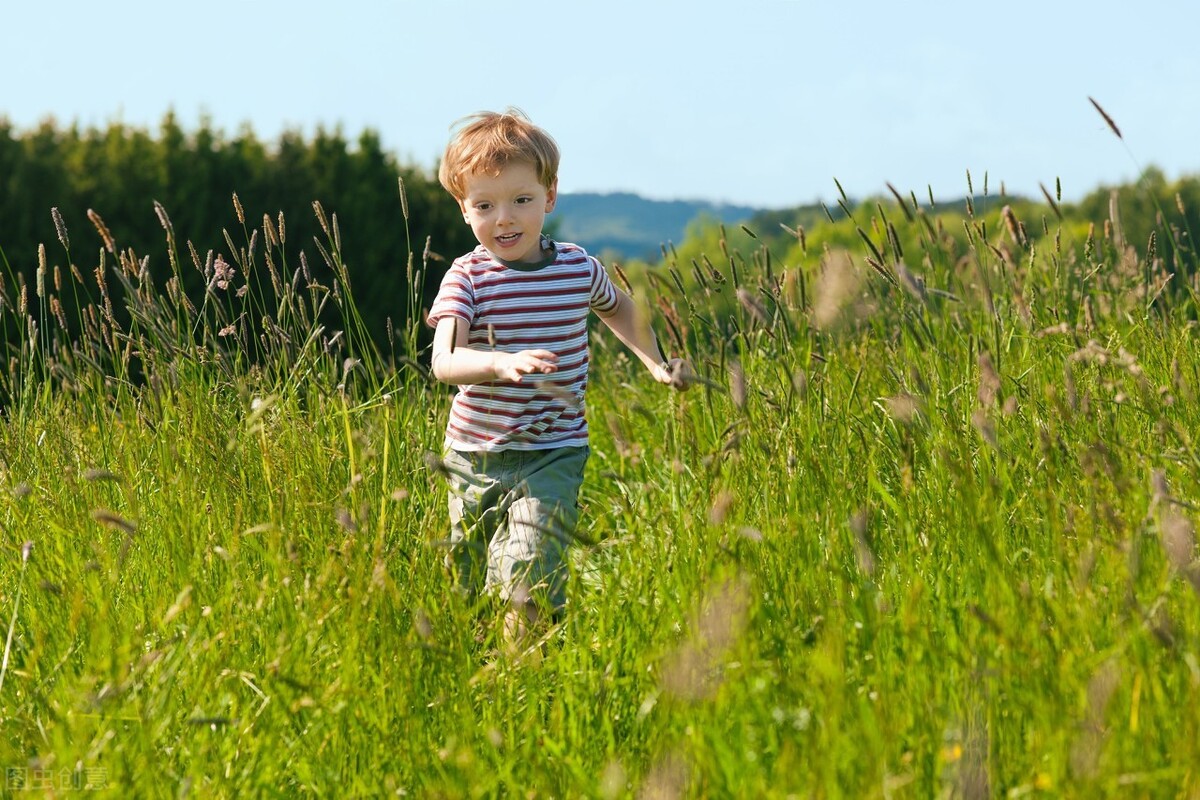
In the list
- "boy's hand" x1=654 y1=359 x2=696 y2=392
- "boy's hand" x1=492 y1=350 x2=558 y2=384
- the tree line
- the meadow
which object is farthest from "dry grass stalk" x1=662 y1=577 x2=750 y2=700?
the tree line

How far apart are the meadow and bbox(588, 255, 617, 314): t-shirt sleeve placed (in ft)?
0.84

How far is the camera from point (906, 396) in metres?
2.80

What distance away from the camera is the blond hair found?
130 inches

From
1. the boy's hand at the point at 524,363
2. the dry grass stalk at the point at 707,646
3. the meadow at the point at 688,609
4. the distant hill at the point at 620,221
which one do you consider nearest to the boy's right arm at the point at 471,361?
the boy's hand at the point at 524,363

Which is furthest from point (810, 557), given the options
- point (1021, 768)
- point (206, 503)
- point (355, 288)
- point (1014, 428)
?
point (355, 288)

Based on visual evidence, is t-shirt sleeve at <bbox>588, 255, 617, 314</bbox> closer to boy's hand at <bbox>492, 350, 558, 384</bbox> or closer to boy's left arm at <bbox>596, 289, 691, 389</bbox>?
boy's left arm at <bbox>596, 289, 691, 389</bbox>

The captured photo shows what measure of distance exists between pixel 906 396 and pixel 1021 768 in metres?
1.01

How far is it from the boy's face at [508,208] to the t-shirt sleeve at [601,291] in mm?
221

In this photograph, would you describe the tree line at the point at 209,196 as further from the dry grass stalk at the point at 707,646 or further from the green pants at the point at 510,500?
the dry grass stalk at the point at 707,646

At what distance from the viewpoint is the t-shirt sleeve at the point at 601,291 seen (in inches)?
141

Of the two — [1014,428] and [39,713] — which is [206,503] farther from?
[1014,428]

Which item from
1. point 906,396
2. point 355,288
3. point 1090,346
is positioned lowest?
point 355,288

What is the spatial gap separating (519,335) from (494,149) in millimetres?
493

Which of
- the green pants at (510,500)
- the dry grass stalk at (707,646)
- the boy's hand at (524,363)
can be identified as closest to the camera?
the dry grass stalk at (707,646)
